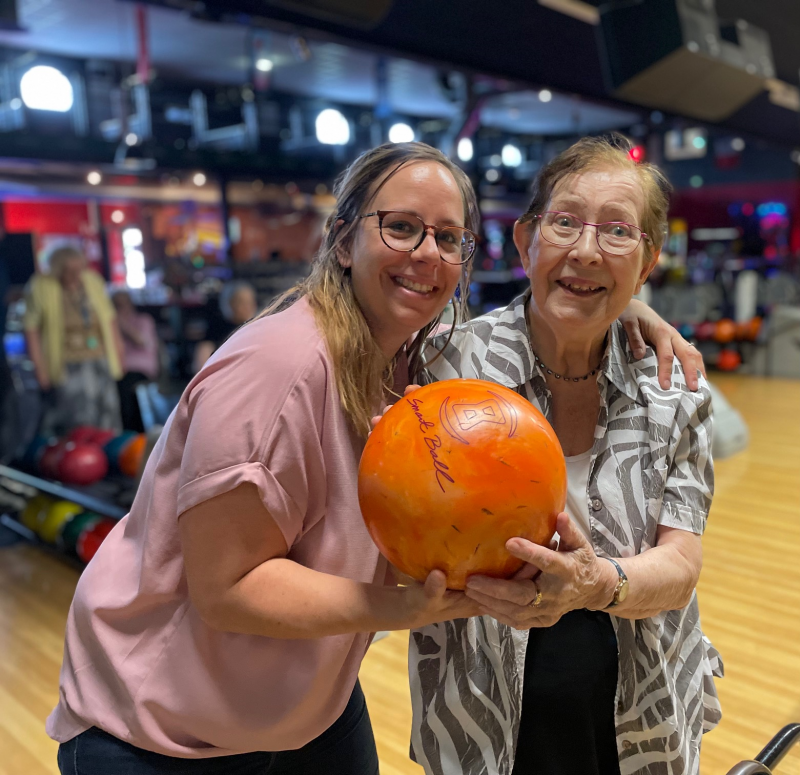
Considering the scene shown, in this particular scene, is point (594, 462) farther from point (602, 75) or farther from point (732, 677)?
point (602, 75)

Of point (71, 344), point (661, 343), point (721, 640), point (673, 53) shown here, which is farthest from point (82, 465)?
point (673, 53)

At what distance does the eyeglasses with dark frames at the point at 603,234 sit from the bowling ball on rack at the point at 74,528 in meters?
3.52

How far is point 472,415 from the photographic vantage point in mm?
947

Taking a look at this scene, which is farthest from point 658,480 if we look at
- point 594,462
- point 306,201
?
point 306,201

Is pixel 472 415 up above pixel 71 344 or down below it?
above

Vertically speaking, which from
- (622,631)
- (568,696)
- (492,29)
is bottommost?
(568,696)

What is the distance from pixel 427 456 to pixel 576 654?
602 mm

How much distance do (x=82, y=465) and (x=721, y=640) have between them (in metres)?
3.36

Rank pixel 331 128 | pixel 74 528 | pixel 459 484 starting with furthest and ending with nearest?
pixel 331 128 < pixel 74 528 < pixel 459 484

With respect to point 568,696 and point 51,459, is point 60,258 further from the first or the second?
point 568,696

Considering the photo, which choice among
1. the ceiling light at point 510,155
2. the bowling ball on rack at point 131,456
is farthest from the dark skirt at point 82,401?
the ceiling light at point 510,155

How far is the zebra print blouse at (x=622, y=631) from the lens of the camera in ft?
4.15

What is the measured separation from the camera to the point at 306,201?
509 inches

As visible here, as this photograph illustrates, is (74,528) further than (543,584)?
Yes
